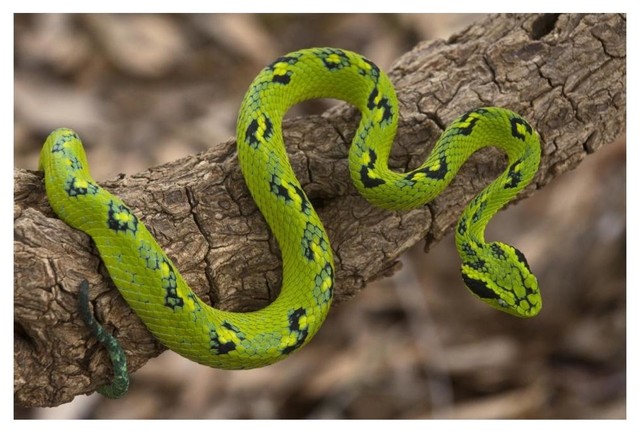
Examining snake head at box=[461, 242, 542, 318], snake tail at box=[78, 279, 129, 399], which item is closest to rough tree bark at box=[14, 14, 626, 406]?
snake tail at box=[78, 279, 129, 399]

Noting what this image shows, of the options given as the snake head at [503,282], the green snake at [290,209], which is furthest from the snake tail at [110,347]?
the snake head at [503,282]

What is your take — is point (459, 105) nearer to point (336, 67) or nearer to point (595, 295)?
point (336, 67)

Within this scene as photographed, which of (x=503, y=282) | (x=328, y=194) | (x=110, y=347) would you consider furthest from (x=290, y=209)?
(x=503, y=282)

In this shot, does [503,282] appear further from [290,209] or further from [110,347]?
[110,347]

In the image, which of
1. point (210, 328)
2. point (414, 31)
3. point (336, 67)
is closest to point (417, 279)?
point (414, 31)

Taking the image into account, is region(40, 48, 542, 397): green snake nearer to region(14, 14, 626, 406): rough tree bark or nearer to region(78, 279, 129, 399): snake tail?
region(78, 279, 129, 399): snake tail

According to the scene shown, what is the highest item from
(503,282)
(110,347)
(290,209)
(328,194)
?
(328,194)

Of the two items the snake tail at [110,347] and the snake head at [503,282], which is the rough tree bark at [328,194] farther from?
the snake head at [503,282]
